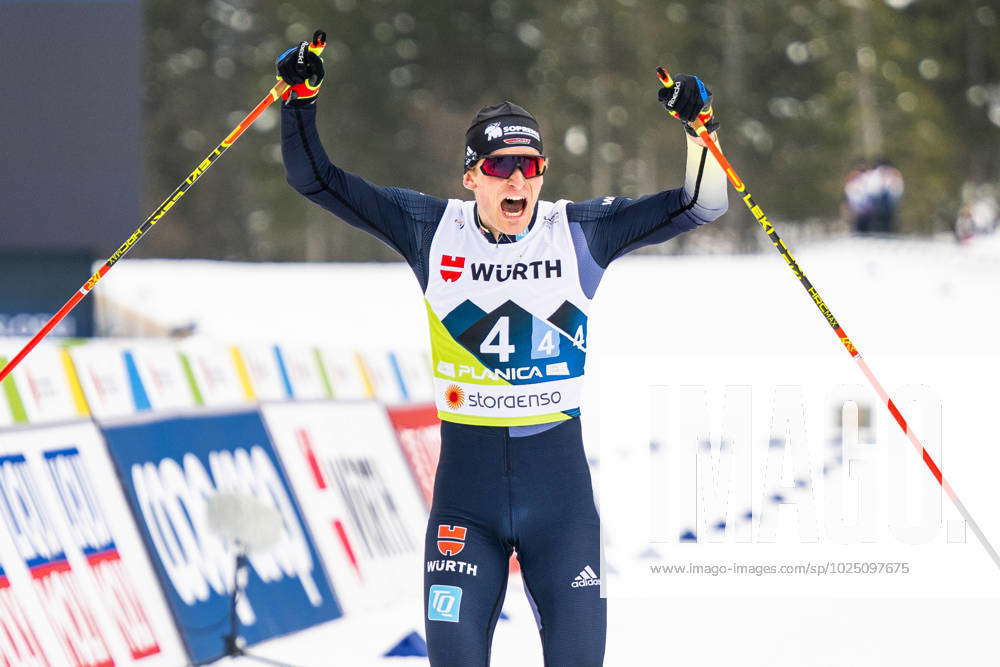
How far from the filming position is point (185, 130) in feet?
128

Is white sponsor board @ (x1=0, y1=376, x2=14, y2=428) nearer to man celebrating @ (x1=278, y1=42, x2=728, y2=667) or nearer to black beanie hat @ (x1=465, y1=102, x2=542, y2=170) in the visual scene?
man celebrating @ (x1=278, y1=42, x2=728, y2=667)

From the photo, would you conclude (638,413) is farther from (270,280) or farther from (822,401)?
(270,280)

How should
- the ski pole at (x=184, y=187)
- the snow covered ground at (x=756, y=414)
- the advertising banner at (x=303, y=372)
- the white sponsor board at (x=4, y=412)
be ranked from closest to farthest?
1. the ski pole at (x=184, y=187)
2. the white sponsor board at (x=4, y=412)
3. the snow covered ground at (x=756, y=414)
4. the advertising banner at (x=303, y=372)

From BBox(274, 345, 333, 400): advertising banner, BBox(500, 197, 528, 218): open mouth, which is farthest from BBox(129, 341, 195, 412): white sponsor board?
BBox(500, 197, 528, 218): open mouth

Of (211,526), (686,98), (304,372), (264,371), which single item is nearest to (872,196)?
(304,372)

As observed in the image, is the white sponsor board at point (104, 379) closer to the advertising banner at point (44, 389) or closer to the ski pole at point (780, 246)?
the advertising banner at point (44, 389)

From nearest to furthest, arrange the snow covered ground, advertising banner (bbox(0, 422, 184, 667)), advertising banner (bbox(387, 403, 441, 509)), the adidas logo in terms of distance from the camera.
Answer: the adidas logo < advertising banner (bbox(0, 422, 184, 667)) < the snow covered ground < advertising banner (bbox(387, 403, 441, 509))

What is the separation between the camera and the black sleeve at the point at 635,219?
387 cm

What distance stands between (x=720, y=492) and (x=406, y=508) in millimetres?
3107

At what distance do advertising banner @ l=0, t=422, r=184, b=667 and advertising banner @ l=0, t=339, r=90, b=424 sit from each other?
0.06 meters

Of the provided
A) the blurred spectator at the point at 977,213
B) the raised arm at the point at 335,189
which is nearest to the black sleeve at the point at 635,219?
the raised arm at the point at 335,189

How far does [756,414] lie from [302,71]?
8.85 meters

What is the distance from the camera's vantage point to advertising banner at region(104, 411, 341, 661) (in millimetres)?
5500

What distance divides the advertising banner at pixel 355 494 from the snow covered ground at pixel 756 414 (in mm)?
176
